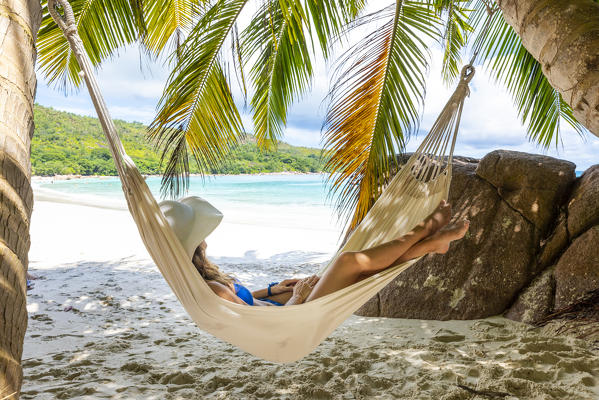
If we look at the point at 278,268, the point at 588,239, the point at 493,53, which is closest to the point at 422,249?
the point at 588,239

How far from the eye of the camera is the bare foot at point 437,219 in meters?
1.46

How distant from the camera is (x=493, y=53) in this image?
2350mm

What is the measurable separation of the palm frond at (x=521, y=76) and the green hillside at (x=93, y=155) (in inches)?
515

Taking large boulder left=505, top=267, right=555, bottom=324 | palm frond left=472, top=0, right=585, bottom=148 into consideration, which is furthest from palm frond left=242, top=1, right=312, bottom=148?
large boulder left=505, top=267, right=555, bottom=324

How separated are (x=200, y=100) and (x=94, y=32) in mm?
872

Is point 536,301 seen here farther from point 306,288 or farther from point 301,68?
point 301,68

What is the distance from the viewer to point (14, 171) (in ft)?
2.36

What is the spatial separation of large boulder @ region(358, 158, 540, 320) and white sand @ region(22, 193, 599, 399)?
3.4 inches

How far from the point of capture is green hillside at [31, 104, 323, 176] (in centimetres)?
1628

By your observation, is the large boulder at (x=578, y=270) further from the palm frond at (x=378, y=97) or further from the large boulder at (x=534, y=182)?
the palm frond at (x=378, y=97)

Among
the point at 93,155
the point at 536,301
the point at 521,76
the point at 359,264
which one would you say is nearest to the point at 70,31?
the point at 359,264

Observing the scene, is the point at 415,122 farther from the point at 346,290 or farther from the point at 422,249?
the point at 346,290

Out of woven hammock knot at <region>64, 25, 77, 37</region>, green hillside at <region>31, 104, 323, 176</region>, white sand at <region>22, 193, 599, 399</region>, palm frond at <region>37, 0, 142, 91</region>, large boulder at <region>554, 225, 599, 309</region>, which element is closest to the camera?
woven hammock knot at <region>64, 25, 77, 37</region>

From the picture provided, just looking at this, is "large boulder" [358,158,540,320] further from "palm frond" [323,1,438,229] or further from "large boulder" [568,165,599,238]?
"palm frond" [323,1,438,229]
